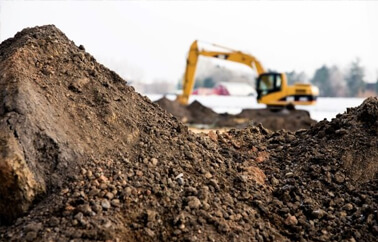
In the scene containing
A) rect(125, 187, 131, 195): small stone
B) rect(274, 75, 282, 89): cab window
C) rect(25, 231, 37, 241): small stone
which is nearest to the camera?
rect(25, 231, 37, 241): small stone

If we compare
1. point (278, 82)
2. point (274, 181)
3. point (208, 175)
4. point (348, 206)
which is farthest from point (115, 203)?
point (278, 82)

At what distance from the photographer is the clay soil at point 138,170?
282 cm

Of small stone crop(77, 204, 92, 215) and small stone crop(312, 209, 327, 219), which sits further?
small stone crop(312, 209, 327, 219)

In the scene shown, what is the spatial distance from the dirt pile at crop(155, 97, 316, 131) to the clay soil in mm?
8638

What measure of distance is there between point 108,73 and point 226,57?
11907 mm

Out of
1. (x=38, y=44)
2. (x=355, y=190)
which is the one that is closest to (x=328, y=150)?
(x=355, y=190)

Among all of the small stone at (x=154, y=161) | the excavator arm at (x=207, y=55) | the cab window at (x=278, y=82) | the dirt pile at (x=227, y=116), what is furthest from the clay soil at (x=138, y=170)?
the excavator arm at (x=207, y=55)

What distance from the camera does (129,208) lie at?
9.41 feet

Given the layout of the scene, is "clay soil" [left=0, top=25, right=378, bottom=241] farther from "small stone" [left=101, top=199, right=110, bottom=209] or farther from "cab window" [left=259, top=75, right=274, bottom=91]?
"cab window" [left=259, top=75, right=274, bottom=91]

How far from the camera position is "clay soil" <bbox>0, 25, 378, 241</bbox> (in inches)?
111

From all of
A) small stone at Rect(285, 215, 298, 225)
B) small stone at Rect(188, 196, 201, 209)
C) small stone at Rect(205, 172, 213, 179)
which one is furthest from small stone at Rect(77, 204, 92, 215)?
small stone at Rect(285, 215, 298, 225)

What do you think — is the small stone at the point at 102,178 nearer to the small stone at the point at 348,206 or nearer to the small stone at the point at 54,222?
the small stone at the point at 54,222

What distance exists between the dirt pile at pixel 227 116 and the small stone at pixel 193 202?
952cm

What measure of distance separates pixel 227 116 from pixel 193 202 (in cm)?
1270
